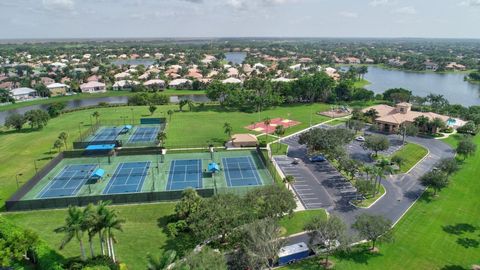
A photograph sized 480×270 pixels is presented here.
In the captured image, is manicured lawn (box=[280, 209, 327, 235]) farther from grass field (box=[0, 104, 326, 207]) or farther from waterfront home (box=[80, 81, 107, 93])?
waterfront home (box=[80, 81, 107, 93])

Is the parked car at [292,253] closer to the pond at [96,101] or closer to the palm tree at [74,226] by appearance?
the palm tree at [74,226]

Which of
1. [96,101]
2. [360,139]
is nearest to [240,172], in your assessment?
[360,139]

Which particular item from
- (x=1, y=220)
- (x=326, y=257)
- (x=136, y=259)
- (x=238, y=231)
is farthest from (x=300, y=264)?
(x=1, y=220)

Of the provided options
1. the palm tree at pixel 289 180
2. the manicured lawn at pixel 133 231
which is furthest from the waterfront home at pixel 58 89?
the palm tree at pixel 289 180

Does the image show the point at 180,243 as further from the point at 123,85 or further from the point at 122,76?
the point at 122,76

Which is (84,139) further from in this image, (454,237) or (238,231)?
(454,237)
